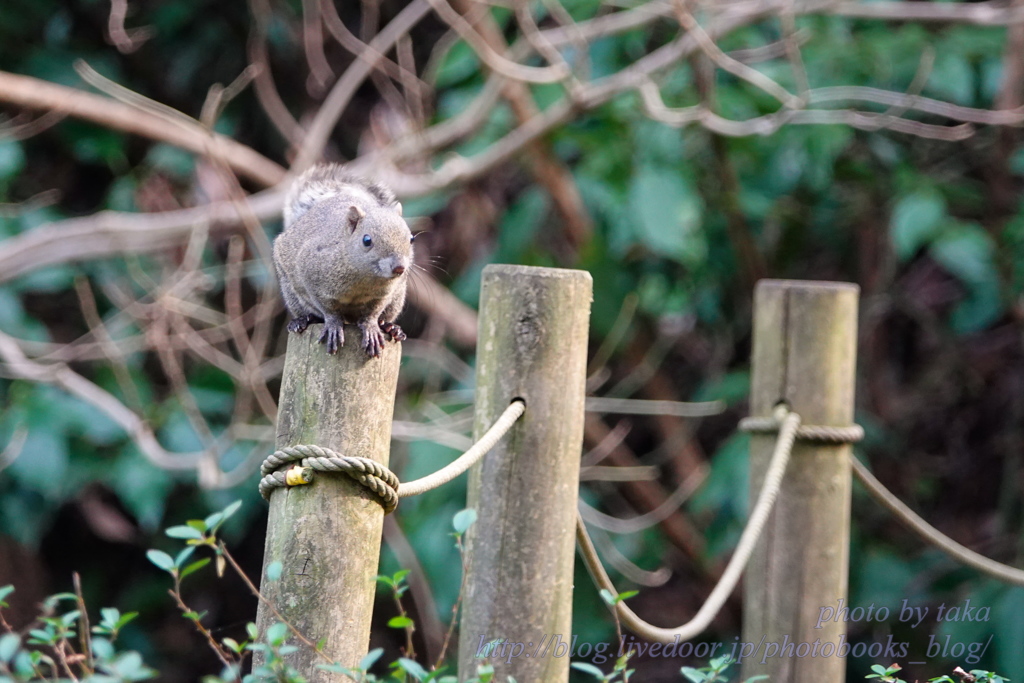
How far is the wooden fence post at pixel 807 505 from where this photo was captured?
2424mm

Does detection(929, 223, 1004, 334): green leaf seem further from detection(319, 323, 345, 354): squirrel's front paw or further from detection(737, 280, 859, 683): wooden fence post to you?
detection(319, 323, 345, 354): squirrel's front paw

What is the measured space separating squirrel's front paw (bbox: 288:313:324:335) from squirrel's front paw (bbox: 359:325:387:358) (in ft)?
0.44

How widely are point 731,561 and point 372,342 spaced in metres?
0.97

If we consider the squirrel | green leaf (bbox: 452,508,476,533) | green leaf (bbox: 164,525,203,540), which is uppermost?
the squirrel

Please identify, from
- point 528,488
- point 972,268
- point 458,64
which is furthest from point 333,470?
point 972,268

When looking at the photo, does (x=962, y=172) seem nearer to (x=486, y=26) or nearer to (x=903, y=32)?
(x=903, y=32)

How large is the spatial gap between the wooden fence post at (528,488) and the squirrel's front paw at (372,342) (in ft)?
0.80

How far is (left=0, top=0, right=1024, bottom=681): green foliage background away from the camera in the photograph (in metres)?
3.76

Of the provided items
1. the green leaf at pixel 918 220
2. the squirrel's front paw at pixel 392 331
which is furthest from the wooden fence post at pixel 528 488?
the green leaf at pixel 918 220

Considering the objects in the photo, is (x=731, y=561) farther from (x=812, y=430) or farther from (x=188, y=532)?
(x=188, y=532)

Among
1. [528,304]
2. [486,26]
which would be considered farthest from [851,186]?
[528,304]

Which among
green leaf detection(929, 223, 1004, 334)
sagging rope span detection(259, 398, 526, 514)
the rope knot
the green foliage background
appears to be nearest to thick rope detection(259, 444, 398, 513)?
sagging rope span detection(259, 398, 526, 514)

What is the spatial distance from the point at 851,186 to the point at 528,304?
114 inches

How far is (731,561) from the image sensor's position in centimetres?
220
